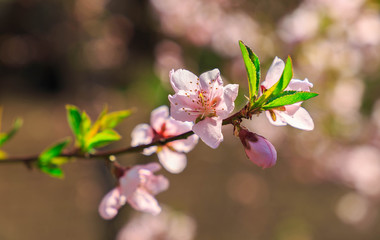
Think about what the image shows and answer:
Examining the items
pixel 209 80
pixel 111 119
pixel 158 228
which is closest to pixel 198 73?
pixel 158 228

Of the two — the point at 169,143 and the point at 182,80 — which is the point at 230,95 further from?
the point at 169,143

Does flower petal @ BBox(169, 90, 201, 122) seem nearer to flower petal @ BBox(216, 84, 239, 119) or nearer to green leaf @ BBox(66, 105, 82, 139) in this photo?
flower petal @ BBox(216, 84, 239, 119)

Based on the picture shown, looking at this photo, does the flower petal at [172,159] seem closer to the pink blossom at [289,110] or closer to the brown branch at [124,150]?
the brown branch at [124,150]

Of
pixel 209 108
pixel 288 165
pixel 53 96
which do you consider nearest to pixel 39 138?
pixel 53 96

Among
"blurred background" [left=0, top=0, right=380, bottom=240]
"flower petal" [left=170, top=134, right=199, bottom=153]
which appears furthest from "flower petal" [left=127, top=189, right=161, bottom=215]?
"blurred background" [left=0, top=0, right=380, bottom=240]

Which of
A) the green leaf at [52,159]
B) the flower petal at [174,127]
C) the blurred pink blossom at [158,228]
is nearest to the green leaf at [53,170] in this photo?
the green leaf at [52,159]

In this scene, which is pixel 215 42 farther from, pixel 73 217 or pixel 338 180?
pixel 73 217
